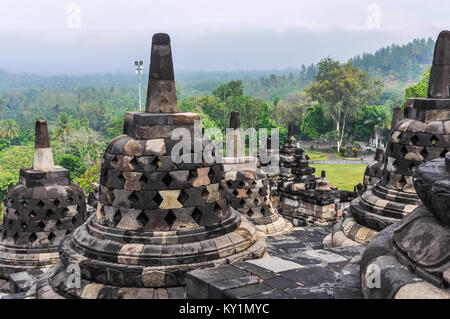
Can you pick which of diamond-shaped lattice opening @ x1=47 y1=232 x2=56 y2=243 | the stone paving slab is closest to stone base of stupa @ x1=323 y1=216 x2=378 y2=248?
the stone paving slab

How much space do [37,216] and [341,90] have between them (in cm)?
4895

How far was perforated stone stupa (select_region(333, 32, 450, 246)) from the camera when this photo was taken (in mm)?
7293

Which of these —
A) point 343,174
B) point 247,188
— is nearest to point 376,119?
point 343,174

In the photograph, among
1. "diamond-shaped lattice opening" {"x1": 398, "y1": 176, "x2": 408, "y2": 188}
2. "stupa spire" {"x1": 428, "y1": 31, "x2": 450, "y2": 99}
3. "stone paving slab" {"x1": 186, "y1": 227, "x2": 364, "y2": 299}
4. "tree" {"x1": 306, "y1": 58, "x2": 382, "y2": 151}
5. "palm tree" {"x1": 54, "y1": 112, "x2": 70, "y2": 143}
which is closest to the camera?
"stone paving slab" {"x1": 186, "y1": 227, "x2": 364, "y2": 299}

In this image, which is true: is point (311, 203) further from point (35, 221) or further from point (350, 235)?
point (35, 221)

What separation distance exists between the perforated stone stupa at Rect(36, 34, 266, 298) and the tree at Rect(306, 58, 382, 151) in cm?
5010

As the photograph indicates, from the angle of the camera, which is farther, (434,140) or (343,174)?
(343,174)

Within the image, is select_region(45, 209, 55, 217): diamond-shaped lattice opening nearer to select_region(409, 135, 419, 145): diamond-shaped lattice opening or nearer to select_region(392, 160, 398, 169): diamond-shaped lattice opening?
select_region(392, 160, 398, 169): diamond-shaped lattice opening

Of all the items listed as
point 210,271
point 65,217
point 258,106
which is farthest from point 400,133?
point 258,106

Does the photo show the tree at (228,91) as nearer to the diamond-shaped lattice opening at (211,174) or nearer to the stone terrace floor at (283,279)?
the diamond-shaped lattice opening at (211,174)

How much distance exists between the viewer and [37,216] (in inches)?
373

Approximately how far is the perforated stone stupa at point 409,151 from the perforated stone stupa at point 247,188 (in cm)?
303

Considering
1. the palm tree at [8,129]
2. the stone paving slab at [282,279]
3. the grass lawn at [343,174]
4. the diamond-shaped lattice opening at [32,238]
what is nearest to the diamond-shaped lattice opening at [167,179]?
the stone paving slab at [282,279]

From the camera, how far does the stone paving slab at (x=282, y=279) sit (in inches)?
142
